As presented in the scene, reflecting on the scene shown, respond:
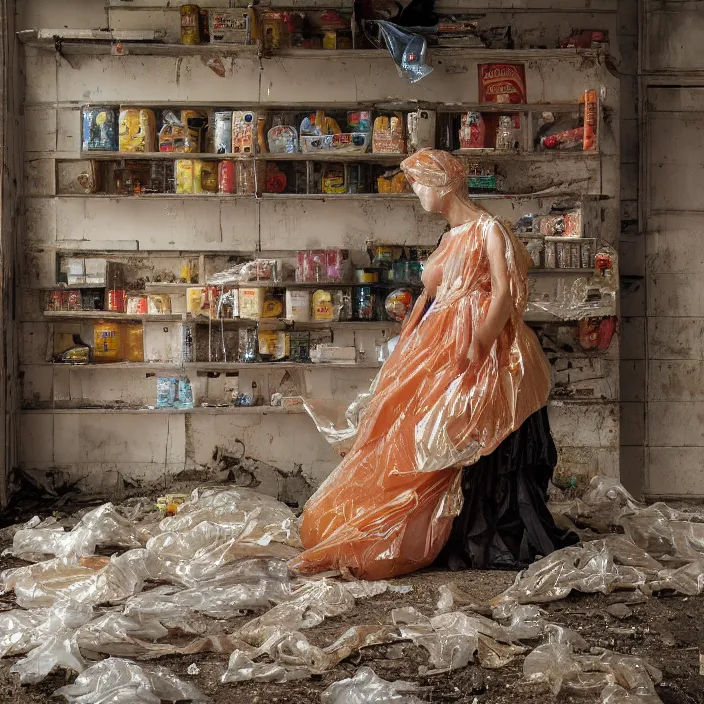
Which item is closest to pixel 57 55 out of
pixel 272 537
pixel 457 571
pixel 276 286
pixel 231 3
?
pixel 231 3

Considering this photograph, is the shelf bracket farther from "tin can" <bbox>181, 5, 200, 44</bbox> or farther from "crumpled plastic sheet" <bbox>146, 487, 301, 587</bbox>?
"crumpled plastic sheet" <bbox>146, 487, 301, 587</bbox>

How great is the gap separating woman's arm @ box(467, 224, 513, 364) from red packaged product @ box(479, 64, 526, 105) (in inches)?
73.4

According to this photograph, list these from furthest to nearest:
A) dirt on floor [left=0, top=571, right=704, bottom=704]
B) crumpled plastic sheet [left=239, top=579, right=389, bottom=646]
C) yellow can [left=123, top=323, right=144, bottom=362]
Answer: yellow can [left=123, top=323, right=144, bottom=362]
crumpled plastic sheet [left=239, top=579, right=389, bottom=646]
dirt on floor [left=0, top=571, right=704, bottom=704]

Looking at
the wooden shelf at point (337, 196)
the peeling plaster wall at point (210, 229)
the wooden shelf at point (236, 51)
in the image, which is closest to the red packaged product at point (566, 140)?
the peeling plaster wall at point (210, 229)

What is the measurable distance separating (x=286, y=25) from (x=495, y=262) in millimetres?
2347

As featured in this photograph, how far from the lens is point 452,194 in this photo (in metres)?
Answer: 3.61

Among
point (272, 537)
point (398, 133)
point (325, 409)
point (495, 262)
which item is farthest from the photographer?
point (398, 133)

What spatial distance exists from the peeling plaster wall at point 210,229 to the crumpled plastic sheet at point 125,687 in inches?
106

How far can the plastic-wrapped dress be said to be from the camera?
3418 mm

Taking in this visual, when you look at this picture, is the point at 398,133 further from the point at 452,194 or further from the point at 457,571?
the point at 457,571

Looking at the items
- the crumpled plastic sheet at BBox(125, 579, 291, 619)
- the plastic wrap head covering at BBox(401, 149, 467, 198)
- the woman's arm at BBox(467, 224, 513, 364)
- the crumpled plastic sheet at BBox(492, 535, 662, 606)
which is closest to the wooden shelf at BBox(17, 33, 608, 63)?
the plastic wrap head covering at BBox(401, 149, 467, 198)

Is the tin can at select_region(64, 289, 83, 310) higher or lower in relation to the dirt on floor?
higher

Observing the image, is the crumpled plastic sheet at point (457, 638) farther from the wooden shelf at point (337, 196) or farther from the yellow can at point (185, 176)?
the yellow can at point (185, 176)

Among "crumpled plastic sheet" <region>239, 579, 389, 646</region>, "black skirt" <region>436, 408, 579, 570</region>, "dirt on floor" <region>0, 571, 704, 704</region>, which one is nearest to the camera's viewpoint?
"dirt on floor" <region>0, 571, 704, 704</region>
